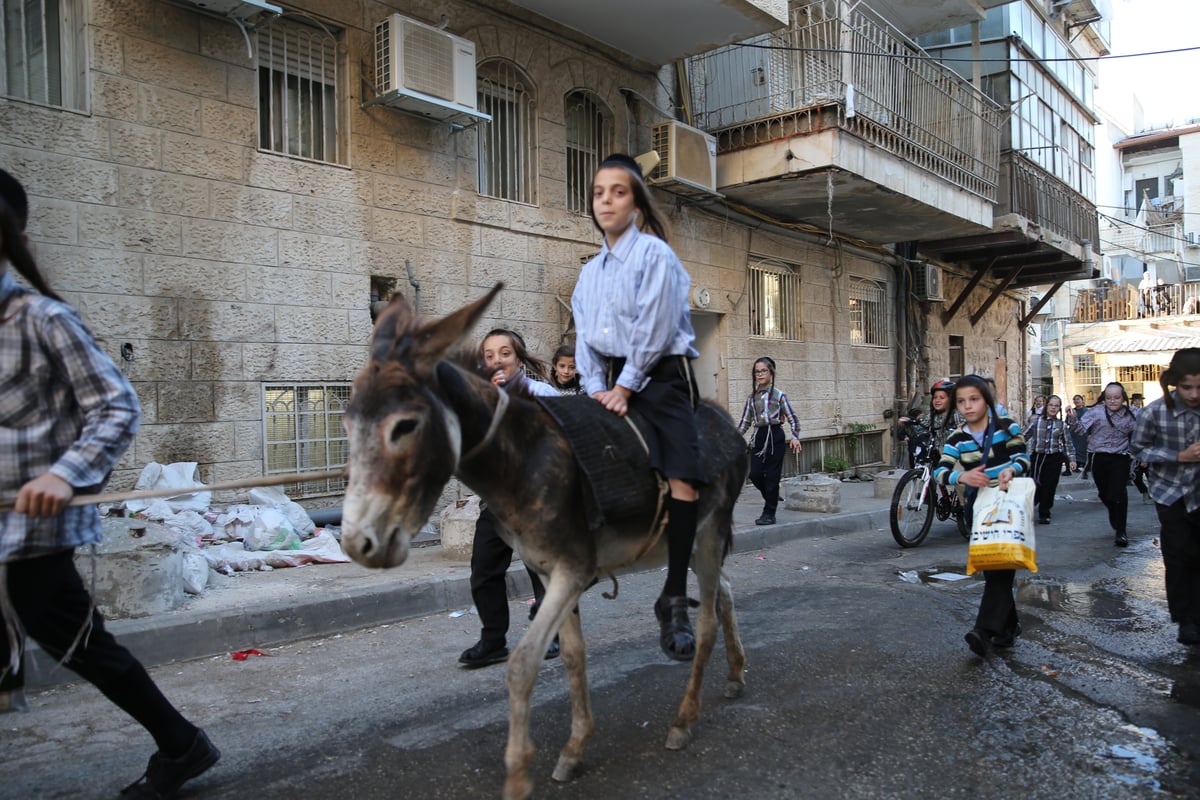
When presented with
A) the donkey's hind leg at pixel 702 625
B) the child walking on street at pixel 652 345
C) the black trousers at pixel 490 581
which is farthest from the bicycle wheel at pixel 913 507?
the child walking on street at pixel 652 345

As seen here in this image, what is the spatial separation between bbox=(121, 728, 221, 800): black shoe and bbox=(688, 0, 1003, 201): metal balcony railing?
412 inches

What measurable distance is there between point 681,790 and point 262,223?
6643mm

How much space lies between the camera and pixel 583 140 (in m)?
11.1

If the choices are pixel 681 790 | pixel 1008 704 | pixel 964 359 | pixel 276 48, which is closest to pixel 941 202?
pixel 964 359

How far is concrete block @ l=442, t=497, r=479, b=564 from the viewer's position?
700 cm

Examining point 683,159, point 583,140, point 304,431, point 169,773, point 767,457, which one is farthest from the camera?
point 683,159

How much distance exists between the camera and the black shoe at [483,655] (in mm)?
4473


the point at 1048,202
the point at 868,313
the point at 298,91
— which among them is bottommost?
the point at 868,313

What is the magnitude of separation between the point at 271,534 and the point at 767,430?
551cm

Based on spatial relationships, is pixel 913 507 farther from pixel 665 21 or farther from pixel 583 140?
pixel 665 21

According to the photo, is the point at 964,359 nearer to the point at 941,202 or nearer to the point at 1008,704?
the point at 941,202

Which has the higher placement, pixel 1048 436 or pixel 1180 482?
pixel 1180 482

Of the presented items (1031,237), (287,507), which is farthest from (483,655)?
(1031,237)

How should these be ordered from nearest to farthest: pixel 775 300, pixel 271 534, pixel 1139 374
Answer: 1. pixel 271 534
2. pixel 775 300
3. pixel 1139 374
